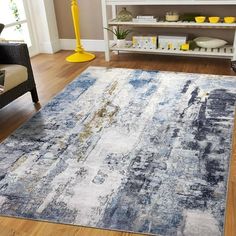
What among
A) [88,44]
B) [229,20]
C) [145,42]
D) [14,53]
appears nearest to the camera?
[14,53]

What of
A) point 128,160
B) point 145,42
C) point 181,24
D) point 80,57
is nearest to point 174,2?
point 181,24

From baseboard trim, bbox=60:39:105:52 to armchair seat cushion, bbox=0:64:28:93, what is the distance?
1.73 metres

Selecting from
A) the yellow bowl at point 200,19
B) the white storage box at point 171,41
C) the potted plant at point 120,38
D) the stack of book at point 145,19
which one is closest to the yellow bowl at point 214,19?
the yellow bowl at point 200,19

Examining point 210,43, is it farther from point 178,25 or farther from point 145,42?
point 145,42

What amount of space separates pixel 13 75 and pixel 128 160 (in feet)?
3.98

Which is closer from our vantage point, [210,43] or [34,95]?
[34,95]

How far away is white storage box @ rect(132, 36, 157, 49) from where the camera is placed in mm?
3457

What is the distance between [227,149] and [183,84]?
1.12 meters

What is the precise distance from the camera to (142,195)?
159 centimetres

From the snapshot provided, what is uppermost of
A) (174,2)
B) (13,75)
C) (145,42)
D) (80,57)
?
(174,2)

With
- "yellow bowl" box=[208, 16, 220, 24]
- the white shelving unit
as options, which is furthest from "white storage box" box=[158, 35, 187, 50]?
"yellow bowl" box=[208, 16, 220, 24]

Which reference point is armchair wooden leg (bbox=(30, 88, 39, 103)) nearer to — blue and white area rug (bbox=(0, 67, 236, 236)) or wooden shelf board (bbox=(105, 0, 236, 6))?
blue and white area rug (bbox=(0, 67, 236, 236))

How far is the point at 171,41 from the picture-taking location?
340cm

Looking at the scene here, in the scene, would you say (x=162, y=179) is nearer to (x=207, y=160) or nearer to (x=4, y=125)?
(x=207, y=160)
